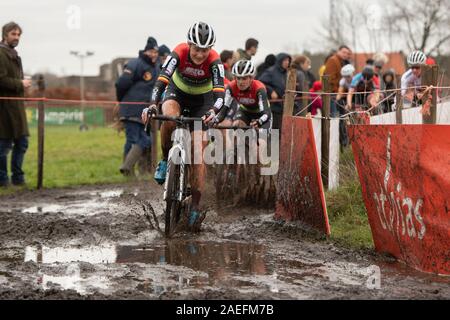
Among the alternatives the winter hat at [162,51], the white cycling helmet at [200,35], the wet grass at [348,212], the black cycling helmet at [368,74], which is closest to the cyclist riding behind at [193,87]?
the white cycling helmet at [200,35]

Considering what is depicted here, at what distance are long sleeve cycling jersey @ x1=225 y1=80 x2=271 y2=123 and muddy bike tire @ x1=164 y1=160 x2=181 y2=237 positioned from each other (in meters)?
3.04

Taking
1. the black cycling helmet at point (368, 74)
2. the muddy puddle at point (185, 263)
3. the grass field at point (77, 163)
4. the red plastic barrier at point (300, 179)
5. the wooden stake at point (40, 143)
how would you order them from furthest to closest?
the grass field at point (77, 163) < the black cycling helmet at point (368, 74) < the wooden stake at point (40, 143) < the red plastic barrier at point (300, 179) < the muddy puddle at point (185, 263)

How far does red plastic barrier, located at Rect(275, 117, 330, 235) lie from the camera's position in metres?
8.64

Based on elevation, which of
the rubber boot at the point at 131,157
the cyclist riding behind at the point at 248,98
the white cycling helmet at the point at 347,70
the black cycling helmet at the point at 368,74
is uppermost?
the white cycling helmet at the point at 347,70

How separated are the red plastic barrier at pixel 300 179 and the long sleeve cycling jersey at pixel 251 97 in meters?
1.53

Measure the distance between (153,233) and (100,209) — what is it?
2413 millimetres

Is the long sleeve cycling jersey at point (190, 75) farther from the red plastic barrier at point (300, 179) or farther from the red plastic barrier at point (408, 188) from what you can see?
the red plastic barrier at point (408, 188)

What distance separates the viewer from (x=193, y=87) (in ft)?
31.0

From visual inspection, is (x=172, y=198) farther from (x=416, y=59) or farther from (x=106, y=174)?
(x=106, y=174)

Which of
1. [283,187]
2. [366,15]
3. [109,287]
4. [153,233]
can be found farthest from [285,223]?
[366,15]

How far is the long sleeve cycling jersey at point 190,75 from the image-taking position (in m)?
8.82

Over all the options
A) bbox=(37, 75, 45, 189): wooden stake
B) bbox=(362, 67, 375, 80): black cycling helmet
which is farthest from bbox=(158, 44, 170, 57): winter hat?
bbox=(362, 67, 375, 80): black cycling helmet

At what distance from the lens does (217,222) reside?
9.80 m

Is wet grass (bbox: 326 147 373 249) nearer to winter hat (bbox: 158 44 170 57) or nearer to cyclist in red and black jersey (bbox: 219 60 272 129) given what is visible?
cyclist in red and black jersey (bbox: 219 60 272 129)
